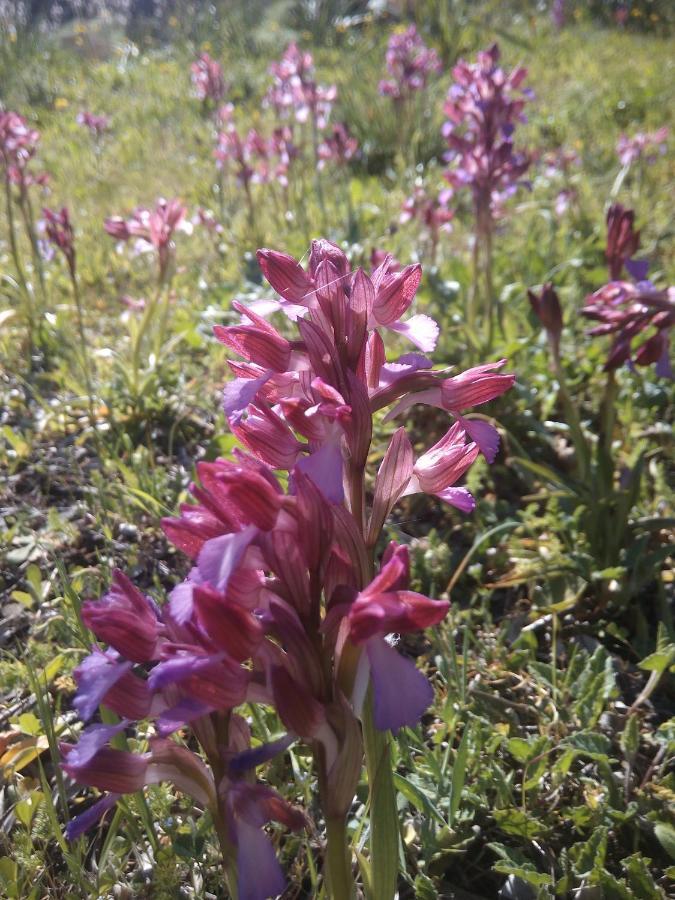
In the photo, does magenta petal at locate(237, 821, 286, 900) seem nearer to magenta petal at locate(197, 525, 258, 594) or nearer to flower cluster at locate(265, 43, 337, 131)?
magenta petal at locate(197, 525, 258, 594)

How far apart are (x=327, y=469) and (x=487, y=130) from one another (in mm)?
2369

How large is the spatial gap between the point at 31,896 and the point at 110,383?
1.99m

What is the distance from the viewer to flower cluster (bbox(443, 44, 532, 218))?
8.96 feet

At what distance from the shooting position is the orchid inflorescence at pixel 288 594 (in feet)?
2.59

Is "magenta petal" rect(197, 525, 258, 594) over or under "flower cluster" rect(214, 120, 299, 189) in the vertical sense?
under

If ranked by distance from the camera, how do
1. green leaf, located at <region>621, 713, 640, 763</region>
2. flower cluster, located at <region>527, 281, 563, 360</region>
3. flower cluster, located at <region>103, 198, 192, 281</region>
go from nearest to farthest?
green leaf, located at <region>621, 713, 640, 763</region> → flower cluster, located at <region>527, 281, 563, 360</region> → flower cluster, located at <region>103, 198, 192, 281</region>

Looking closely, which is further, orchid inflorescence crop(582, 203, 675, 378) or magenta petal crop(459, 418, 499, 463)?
orchid inflorescence crop(582, 203, 675, 378)

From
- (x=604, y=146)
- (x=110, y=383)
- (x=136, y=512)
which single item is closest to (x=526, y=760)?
(x=136, y=512)

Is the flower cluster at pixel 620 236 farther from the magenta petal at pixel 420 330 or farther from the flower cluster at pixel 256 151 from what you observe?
the flower cluster at pixel 256 151

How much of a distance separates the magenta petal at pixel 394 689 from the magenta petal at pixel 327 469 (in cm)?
17

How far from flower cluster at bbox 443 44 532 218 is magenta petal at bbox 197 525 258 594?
231 centimetres

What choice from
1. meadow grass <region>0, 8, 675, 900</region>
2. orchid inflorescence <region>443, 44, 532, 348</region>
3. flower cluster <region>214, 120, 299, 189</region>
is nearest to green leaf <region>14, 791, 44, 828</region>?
meadow grass <region>0, 8, 675, 900</region>

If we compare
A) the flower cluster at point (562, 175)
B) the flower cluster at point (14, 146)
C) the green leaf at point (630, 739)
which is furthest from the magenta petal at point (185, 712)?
the flower cluster at point (562, 175)

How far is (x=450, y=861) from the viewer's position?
1.30 m
